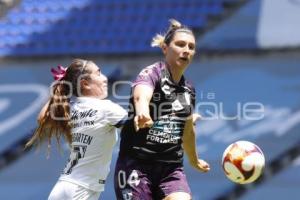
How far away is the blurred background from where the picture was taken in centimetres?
1028

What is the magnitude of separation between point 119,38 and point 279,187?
10.2ft

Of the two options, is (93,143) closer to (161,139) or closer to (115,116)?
(115,116)

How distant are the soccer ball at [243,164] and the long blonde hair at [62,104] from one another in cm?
107

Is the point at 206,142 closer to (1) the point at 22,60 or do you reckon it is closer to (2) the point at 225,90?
(2) the point at 225,90

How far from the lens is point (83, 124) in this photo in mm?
5098

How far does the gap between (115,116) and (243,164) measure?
2.95 ft

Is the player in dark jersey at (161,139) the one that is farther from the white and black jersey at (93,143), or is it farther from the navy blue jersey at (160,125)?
the white and black jersey at (93,143)

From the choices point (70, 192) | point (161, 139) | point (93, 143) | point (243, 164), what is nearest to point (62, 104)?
point (93, 143)

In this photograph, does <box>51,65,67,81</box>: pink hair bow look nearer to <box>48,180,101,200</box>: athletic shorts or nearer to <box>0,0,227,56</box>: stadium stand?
<box>48,180,101,200</box>: athletic shorts

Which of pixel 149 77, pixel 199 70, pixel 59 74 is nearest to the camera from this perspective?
pixel 149 77

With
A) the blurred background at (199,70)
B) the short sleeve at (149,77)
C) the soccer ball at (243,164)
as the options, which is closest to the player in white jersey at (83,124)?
the short sleeve at (149,77)

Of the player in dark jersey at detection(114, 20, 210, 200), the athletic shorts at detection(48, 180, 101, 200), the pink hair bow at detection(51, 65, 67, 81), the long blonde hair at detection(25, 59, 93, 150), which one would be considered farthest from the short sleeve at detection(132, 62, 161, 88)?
the athletic shorts at detection(48, 180, 101, 200)

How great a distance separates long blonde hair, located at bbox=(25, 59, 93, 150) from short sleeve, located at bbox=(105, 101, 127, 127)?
29cm

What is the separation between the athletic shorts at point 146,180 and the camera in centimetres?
493
